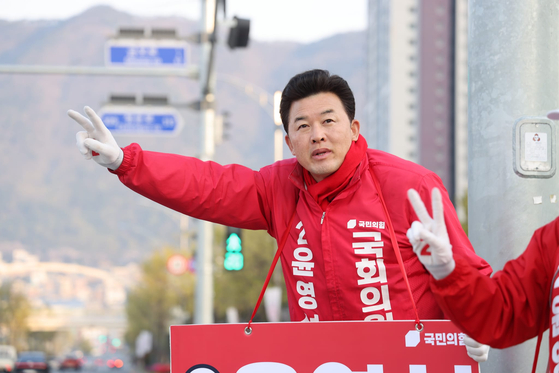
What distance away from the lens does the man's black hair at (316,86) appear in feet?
11.1

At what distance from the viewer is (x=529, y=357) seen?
3115mm

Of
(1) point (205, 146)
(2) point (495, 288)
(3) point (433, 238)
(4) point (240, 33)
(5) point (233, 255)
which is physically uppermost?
(4) point (240, 33)

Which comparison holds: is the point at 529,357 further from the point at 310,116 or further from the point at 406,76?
the point at 406,76

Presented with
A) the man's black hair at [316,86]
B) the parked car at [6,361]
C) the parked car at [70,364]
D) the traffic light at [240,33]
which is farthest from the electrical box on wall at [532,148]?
the parked car at [70,364]

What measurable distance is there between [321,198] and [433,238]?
48.4 inches

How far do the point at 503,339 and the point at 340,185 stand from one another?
1182 mm

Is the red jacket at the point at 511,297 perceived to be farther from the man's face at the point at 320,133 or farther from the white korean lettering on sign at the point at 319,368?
the man's face at the point at 320,133

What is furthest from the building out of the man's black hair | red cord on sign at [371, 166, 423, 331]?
red cord on sign at [371, 166, 423, 331]

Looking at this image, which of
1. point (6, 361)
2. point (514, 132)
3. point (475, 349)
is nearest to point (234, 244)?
point (514, 132)

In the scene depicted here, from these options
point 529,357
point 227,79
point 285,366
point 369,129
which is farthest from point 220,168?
point 369,129

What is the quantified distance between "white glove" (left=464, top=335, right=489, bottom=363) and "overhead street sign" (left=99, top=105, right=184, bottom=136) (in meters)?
11.1

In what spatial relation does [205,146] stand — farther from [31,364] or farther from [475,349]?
[31,364]

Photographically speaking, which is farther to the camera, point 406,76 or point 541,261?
point 406,76

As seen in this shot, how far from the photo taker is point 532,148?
10.5ft
